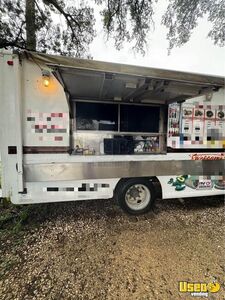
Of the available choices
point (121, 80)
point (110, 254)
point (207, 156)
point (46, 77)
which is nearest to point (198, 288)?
point (110, 254)

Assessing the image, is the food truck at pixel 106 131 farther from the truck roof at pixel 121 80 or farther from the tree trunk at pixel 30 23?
the tree trunk at pixel 30 23

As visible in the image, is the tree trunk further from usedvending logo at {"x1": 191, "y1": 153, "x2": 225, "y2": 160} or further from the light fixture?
usedvending logo at {"x1": 191, "y1": 153, "x2": 225, "y2": 160}

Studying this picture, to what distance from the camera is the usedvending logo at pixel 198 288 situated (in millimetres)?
1700

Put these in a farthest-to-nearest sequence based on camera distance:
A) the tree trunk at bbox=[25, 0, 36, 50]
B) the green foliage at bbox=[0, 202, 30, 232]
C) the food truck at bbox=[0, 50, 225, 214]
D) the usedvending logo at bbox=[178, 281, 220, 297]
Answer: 1. the tree trunk at bbox=[25, 0, 36, 50]
2. the green foliage at bbox=[0, 202, 30, 232]
3. the food truck at bbox=[0, 50, 225, 214]
4. the usedvending logo at bbox=[178, 281, 220, 297]

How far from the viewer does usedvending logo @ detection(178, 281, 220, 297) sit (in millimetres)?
1700

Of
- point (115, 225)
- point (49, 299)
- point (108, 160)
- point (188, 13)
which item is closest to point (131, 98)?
point (108, 160)

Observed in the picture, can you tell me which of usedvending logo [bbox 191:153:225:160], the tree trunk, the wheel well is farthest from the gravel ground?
the tree trunk

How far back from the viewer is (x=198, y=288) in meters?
1.76

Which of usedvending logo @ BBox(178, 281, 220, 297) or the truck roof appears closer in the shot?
usedvending logo @ BBox(178, 281, 220, 297)

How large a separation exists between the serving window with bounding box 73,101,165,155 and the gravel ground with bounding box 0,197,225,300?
1.27m

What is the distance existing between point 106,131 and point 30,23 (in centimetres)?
514

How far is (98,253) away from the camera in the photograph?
2.21 meters

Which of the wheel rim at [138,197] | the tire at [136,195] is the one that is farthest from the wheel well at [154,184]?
the wheel rim at [138,197]

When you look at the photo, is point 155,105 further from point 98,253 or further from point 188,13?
point 188,13
